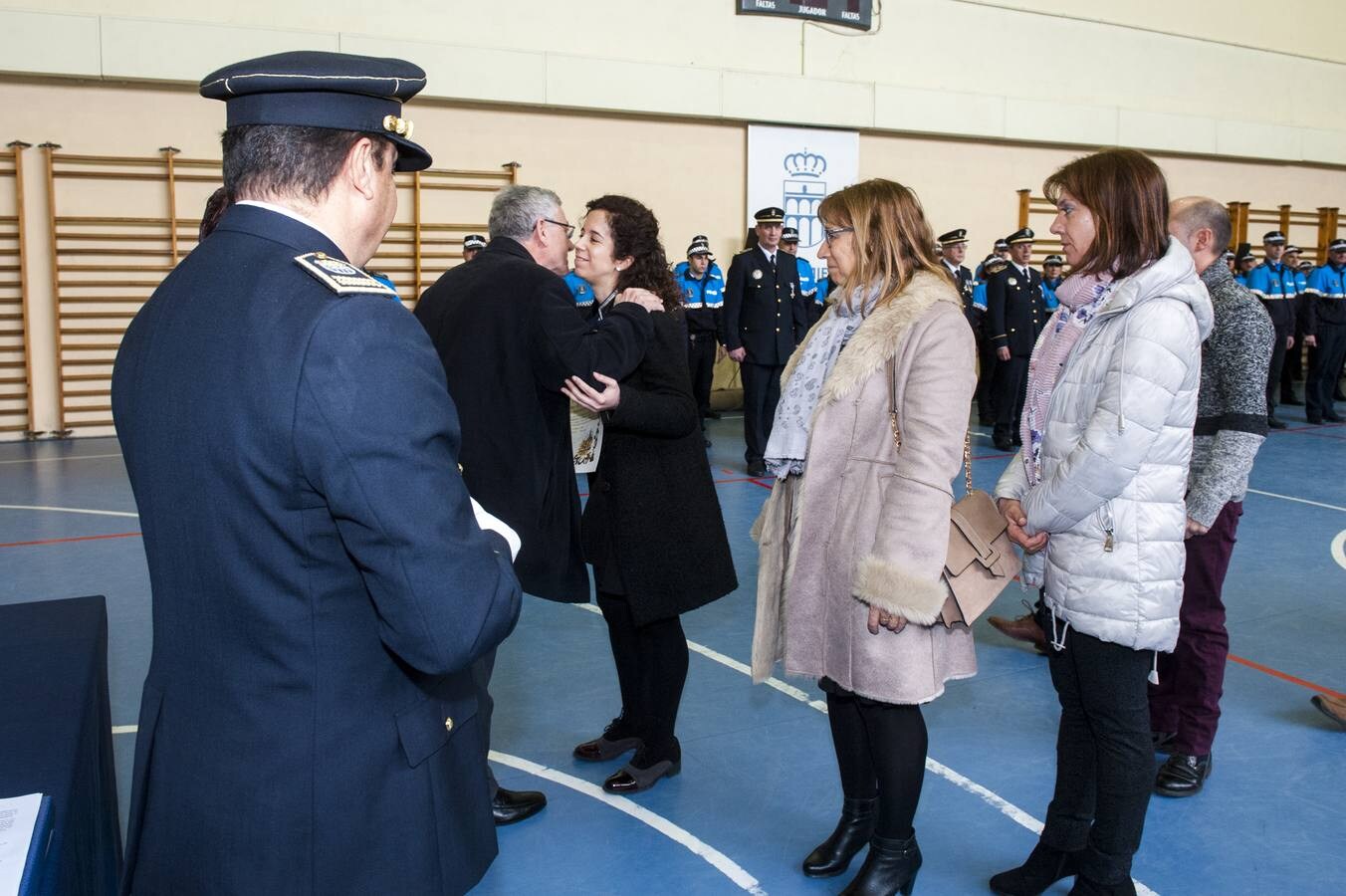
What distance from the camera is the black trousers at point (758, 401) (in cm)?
798

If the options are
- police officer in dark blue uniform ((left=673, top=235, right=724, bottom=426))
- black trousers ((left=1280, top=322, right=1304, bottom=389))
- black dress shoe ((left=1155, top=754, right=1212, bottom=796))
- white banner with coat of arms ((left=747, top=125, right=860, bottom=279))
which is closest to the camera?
black dress shoe ((left=1155, top=754, right=1212, bottom=796))

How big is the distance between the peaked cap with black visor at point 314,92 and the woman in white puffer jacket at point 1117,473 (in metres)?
1.49

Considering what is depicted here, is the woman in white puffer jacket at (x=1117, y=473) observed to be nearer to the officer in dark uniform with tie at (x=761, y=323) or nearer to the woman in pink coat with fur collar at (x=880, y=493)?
the woman in pink coat with fur collar at (x=880, y=493)

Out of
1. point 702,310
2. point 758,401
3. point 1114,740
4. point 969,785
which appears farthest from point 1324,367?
point 1114,740

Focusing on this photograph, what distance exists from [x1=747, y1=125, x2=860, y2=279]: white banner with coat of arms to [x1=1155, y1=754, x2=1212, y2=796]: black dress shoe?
8713 mm

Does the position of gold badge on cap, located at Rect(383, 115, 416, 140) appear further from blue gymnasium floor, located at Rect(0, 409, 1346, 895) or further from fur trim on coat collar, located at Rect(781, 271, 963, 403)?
blue gymnasium floor, located at Rect(0, 409, 1346, 895)

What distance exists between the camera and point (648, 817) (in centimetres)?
286

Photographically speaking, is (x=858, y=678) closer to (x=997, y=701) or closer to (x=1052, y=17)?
(x=997, y=701)

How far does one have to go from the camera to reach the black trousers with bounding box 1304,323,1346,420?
10805mm

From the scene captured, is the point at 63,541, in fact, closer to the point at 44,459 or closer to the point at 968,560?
the point at 44,459

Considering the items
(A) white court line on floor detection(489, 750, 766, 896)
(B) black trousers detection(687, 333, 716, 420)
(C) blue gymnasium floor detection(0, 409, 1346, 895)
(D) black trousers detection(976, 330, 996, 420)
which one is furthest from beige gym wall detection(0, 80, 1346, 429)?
(A) white court line on floor detection(489, 750, 766, 896)

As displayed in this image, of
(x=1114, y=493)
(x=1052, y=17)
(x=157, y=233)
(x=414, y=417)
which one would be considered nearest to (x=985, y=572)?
(x=1114, y=493)

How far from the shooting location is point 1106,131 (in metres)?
12.8

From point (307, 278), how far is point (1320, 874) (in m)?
2.61
